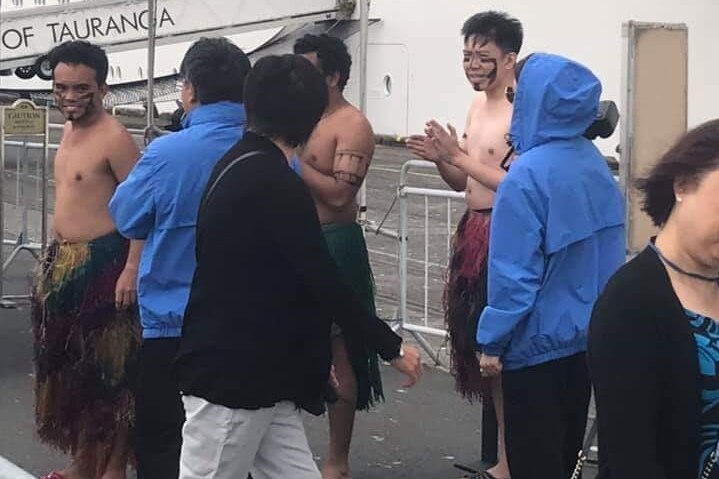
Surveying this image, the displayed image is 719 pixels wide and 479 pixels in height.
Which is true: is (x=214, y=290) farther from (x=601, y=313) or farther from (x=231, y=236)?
(x=601, y=313)

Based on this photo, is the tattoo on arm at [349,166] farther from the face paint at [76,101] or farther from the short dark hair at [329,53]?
the face paint at [76,101]

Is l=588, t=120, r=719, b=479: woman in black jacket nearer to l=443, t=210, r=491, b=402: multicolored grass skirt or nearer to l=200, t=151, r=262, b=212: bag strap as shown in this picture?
l=200, t=151, r=262, b=212: bag strap

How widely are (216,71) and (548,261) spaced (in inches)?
52.9

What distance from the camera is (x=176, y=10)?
1667 cm

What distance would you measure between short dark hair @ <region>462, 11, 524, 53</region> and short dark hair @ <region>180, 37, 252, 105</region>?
1.23 metres

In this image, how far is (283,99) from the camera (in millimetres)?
3777

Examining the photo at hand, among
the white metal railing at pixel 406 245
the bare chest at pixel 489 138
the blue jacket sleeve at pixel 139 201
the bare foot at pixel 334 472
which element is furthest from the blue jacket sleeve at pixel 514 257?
the white metal railing at pixel 406 245

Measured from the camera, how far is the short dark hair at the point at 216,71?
460 centimetres

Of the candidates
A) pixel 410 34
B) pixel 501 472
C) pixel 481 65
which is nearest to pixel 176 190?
pixel 481 65

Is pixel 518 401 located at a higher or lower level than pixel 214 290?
lower

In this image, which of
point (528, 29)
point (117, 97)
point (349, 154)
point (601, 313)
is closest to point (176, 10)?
point (117, 97)

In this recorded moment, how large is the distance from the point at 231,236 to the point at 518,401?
1266 millimetres

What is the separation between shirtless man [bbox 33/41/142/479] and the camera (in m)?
5.34

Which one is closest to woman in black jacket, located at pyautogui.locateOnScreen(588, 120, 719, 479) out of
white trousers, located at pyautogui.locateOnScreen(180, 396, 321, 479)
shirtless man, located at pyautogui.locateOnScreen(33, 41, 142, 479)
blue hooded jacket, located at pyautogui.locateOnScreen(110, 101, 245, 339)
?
white trousers, located at pyautogui.locateOnScreen(180, 396, 321, 479)
